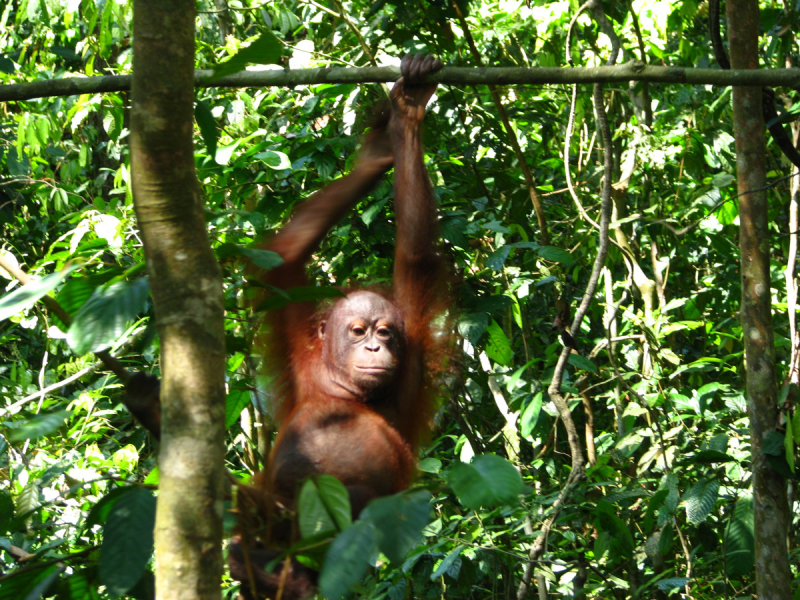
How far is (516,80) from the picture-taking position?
205cm

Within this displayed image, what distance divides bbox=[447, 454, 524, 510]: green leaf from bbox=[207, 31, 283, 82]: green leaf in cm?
70

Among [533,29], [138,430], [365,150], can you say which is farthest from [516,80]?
[138,430]

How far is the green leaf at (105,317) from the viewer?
3.45 feet

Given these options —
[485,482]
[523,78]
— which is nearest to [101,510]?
[485,482]

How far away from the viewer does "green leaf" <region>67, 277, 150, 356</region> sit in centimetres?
105

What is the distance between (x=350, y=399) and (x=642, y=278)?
203cm

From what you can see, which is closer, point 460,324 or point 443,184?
point 460,324

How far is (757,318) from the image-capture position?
8.43ft

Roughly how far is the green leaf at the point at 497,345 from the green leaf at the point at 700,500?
33.0 inches

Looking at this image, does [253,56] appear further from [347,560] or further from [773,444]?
[773,444]

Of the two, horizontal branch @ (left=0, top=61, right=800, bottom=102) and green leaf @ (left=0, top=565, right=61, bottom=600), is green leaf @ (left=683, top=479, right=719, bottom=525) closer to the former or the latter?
horizontal branch @ (left=0, top=61, right=800, bottom=102)

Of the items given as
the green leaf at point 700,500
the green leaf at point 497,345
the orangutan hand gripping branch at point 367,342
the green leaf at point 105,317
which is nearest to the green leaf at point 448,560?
the orangutan hand gripping branch at point 367,342

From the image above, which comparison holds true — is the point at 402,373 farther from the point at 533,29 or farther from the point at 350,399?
the point at 533,29

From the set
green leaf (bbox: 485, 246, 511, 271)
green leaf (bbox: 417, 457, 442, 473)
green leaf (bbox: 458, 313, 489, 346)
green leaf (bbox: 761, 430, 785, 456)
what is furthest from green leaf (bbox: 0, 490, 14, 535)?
green leaf (bbox: 761, 430, 785, 456)
